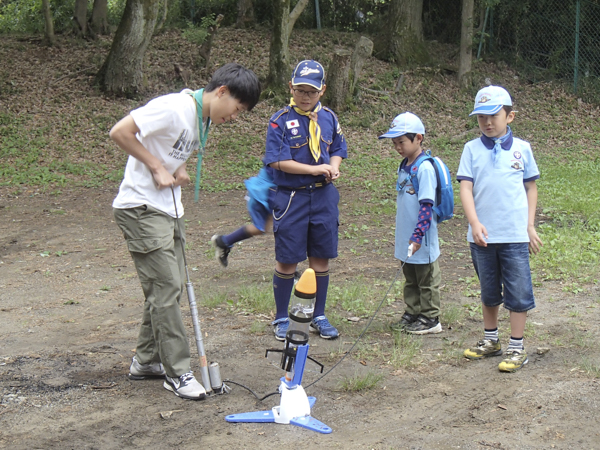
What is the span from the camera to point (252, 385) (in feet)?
13.3

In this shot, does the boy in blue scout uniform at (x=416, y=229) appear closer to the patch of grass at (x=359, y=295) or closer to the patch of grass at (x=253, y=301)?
the patch of grass at (x=359, y=295)

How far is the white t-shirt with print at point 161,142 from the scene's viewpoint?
3.59 meters

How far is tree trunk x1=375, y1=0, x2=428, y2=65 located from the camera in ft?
57.1

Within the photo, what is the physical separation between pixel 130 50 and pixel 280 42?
330 centimetres

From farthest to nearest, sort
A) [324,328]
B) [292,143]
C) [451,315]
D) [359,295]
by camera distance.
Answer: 1. [359,295]
2. [451,315]
3. [324,328]
4. [292,143]

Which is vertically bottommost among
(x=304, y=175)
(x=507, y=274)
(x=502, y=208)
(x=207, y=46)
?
(x=507, y=274)

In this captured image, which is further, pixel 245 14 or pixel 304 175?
pixel 245 14

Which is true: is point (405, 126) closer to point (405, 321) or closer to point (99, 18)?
point (405, 321)

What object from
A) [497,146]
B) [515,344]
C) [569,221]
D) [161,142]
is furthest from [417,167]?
[569,221]

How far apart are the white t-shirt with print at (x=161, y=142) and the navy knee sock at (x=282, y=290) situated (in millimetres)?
1294

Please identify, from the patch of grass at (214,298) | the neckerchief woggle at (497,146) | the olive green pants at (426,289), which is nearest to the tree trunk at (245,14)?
the patch of grass at (214,298)

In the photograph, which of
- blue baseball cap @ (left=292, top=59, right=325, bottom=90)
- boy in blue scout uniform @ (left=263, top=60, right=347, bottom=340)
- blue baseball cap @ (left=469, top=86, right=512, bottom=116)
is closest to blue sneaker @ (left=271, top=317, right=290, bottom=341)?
boy in blue scout uniform @ (left=263, top=60, right=347, bottom=340)

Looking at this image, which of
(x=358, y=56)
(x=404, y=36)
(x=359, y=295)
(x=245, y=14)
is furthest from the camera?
(x=245, y=14)

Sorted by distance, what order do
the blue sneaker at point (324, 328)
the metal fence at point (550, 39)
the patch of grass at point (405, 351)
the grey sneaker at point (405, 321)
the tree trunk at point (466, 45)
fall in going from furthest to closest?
the metal fence at point (550, 39) → the tree trunk at point (466, 45) → the grey sneaker at point (405, 321) → the blue sneaker at point (324, 328) → the patch of grass at point (405, 351)
